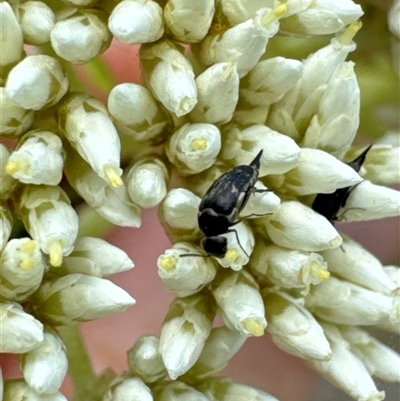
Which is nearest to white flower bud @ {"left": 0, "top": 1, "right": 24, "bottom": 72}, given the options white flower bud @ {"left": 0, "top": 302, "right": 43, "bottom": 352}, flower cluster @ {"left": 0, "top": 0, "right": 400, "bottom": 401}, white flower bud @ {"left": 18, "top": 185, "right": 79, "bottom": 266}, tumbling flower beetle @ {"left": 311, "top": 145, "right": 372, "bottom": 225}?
flower cluster @ {"left": 0, "top": 0, "right": 400, "bottom": 401}

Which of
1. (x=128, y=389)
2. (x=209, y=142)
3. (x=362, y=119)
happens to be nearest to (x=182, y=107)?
(x=209, y=142)

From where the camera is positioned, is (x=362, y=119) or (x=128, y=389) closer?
(x=128, y=389)

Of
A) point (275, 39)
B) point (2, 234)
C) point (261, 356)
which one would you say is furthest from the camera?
point (261, 356)

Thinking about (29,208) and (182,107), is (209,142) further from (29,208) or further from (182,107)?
(29,208)

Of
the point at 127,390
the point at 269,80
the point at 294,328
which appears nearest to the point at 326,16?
the point at 269,80

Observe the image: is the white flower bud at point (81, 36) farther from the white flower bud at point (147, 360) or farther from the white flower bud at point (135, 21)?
the white flower bud at point (147, 360)

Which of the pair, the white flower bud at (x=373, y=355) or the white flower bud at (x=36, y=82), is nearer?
the white flower bud at (x=36, y=82)

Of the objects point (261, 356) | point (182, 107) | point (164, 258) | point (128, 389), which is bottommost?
point (261, 356)

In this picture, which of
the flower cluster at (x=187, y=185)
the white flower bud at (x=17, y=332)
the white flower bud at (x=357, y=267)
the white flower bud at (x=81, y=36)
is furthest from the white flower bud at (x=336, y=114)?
the white flower bud at (x=17, y=332)
